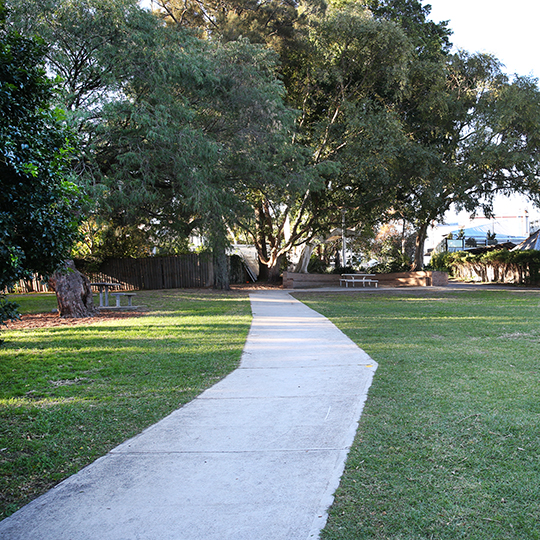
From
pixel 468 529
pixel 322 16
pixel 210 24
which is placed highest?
pixel 210 24

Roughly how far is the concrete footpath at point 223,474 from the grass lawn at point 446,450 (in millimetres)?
210

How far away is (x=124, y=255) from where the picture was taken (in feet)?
83.0

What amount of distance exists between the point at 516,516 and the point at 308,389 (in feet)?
8.93

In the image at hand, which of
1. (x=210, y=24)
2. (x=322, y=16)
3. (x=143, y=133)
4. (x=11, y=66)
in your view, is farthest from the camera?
(x=210, y=24)

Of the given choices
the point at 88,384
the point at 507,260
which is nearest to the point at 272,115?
the point at 88,384

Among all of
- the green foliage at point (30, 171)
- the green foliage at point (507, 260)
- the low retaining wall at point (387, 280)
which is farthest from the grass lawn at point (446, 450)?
the green foliage at point (507, 260)

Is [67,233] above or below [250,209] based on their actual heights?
below

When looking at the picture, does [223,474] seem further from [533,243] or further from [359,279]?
[533,243]

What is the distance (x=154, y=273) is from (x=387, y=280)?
12.7 metres

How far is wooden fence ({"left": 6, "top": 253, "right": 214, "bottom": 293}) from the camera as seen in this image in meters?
23.9

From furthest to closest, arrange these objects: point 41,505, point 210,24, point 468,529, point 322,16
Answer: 1. point 210,24
2. point 322,16
3. point 41,505
4. point 468,529

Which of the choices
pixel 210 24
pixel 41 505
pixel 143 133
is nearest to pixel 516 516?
pixel 41 505

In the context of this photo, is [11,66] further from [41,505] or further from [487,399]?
[487,399]

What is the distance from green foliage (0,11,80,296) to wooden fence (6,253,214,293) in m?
20.0
